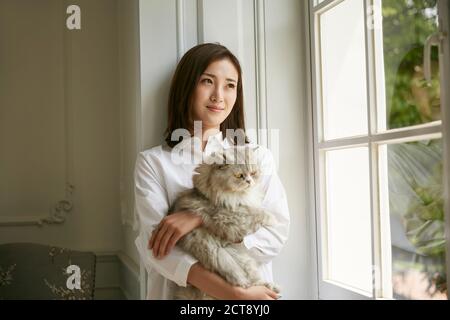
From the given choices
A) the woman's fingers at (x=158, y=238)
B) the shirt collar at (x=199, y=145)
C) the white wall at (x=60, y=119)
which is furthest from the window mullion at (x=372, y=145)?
the white wall at (x=60, y=119)

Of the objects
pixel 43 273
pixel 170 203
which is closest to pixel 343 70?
pixel 170 203

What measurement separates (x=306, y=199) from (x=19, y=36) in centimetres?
70

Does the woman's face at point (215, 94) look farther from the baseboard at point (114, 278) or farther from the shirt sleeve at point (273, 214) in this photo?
the baseboard at point (114, 278)

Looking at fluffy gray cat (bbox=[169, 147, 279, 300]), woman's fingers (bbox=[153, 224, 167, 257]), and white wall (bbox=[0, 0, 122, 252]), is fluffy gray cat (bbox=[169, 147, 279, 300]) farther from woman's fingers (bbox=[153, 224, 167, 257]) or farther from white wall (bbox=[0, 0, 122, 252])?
white wall (bbox=[0, 0, 122, 252])

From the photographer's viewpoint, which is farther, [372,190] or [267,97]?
[267,97]

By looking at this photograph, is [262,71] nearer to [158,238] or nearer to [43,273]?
[158,238]

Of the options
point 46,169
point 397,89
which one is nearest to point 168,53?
point 46,169

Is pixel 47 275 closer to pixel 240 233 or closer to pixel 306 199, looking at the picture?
pixel 240 233

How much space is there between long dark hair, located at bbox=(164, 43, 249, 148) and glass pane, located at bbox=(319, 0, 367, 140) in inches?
7.6

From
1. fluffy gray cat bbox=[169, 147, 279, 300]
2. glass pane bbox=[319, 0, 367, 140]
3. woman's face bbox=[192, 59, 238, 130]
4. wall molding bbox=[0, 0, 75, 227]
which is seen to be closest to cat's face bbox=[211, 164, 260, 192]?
fluffy gray cat bbox=[169, 147, 279, 300]

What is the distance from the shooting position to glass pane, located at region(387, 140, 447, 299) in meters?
0.80

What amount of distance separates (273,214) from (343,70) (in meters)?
0.33
